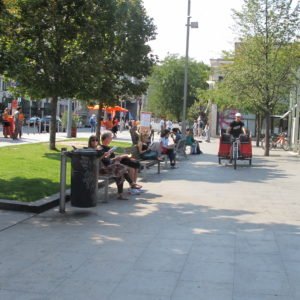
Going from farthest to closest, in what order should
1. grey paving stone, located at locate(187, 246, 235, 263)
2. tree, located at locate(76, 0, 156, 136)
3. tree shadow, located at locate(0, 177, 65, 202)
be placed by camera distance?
tree, located at locate(76, 0, 156, 136), tree shadow, located at locate(0, 177, 65, 202), grey paving stone, located at locate(187, 246, 235, 263)

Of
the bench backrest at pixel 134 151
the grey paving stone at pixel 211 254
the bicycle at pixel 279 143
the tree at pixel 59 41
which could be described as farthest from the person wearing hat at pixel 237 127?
the bicycle at pixel 279 143

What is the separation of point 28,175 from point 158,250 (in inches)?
230


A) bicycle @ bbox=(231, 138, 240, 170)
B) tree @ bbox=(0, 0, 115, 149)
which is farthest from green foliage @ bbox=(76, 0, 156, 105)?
bicycle @ bbox=(231, 138, 240, 170)

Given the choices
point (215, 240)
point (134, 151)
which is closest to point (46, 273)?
point (215, 240)

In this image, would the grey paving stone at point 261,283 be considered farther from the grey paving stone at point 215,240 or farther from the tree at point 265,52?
the tree at point 265,52

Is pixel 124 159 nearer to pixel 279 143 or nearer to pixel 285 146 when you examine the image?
pixel 285 146

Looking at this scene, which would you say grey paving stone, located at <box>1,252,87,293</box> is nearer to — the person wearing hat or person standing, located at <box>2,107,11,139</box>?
the person wearing hat

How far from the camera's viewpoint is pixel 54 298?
4.13 m

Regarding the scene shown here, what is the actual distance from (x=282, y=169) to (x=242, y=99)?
6.96 m

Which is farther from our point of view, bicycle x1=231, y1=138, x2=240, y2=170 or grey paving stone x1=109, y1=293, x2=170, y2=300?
bicycle x1=231, y1=138, x2=240, y2=170

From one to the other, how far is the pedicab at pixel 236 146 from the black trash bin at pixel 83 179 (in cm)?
915

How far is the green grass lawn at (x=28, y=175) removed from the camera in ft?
28.2

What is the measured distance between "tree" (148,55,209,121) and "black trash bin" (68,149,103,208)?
177 feet

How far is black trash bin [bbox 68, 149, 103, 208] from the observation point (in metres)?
7.59
